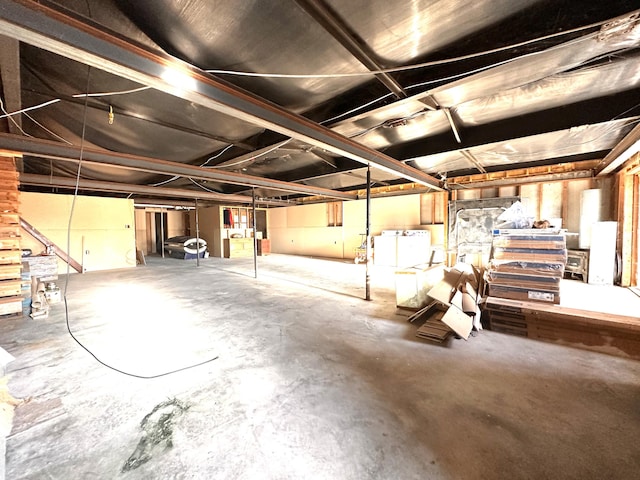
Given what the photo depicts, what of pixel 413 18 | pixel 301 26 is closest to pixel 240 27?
pixel 301 26

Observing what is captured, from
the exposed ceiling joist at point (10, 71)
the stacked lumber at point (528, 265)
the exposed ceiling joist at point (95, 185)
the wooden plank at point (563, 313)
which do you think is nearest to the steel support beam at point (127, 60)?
the exposed ceiling joist at point (10, 71)

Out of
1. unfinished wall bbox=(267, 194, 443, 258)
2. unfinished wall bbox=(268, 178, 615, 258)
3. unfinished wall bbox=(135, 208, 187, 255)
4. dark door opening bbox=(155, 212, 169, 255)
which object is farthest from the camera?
dark door opening bbox=(155, 212, 169, 255)

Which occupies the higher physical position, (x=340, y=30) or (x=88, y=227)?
(x=340, y=30)

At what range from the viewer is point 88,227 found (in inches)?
266

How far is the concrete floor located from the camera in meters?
1.17

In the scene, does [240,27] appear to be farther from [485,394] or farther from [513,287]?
[513,287]

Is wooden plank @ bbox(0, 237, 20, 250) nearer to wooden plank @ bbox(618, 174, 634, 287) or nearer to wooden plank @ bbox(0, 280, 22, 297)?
wooden plank @ bbox(0, 280, 22, 297)

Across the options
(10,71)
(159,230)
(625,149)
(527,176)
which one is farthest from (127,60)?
(159,230)

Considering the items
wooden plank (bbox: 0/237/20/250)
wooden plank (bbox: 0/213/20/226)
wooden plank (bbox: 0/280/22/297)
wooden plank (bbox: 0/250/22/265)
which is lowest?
wooden plank (bbox: 0/280/22/297)

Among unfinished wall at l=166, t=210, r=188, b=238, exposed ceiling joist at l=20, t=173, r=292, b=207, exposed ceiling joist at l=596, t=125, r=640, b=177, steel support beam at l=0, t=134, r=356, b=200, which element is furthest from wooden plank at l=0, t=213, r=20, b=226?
unfinished wall at l=166, t=210, r=188, b=238

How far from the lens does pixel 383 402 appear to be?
159 cm

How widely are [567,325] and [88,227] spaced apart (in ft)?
32.9

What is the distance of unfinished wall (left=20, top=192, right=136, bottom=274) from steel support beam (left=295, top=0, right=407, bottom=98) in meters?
8.11

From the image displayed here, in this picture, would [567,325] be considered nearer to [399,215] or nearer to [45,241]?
[399,215]
